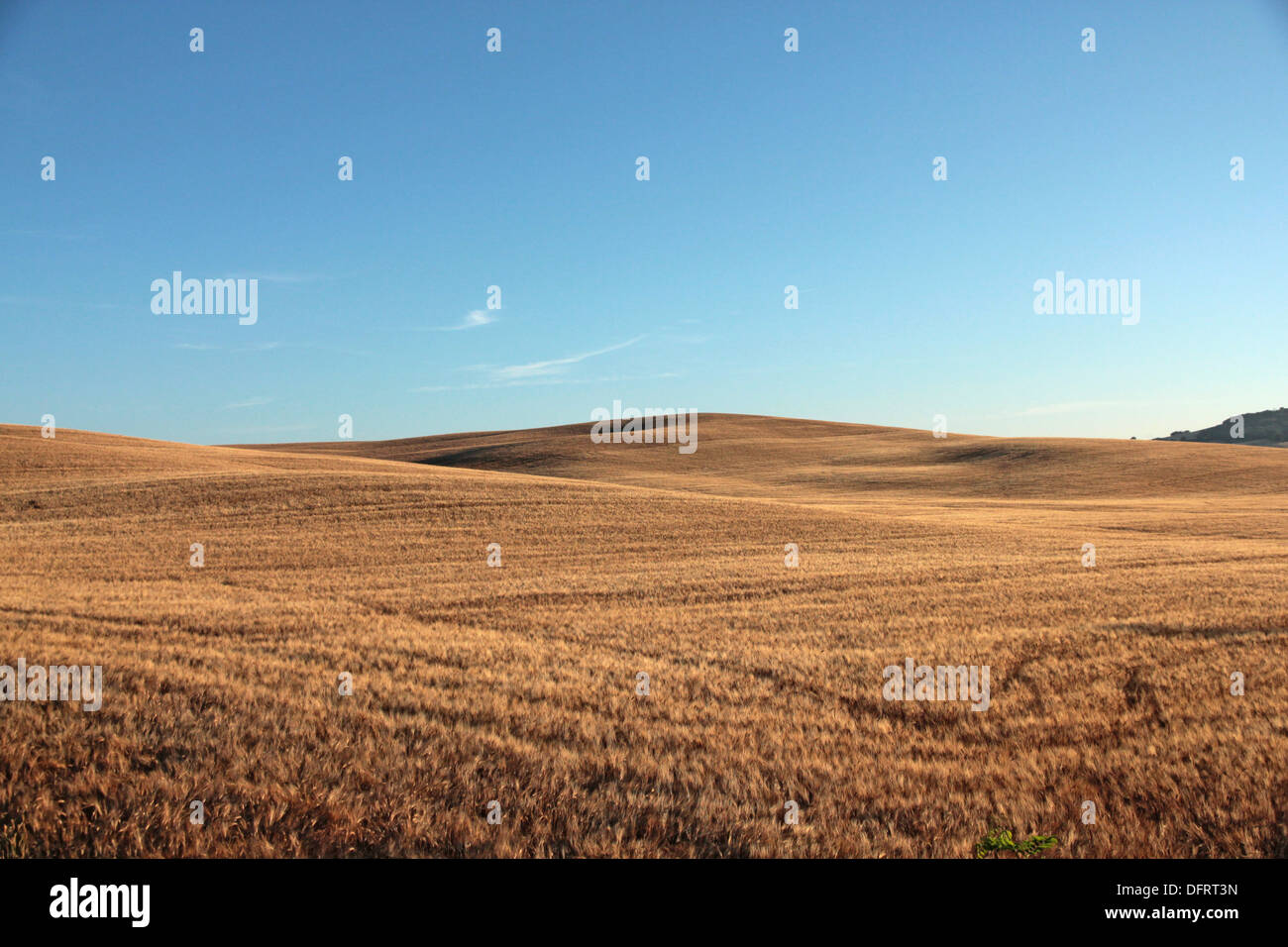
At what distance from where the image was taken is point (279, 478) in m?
38.9

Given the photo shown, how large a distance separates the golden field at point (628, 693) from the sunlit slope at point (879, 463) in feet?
102

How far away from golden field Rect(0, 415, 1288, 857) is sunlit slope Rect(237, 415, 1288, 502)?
3115 cm

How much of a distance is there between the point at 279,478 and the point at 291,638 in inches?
1210

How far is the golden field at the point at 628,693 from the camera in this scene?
220 inches

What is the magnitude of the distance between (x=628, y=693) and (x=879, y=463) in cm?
7145

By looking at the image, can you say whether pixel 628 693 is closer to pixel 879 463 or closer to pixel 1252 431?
pixel 879 463

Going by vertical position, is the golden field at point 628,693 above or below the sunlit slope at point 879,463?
below

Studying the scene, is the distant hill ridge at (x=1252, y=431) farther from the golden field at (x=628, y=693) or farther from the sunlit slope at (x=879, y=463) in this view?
the golden field at (x=628, y=693)
